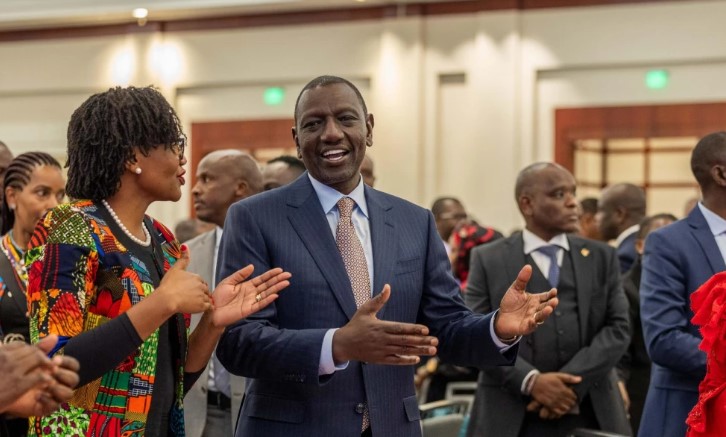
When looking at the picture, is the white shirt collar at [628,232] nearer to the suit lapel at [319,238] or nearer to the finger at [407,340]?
the suit lapel at [319,238]

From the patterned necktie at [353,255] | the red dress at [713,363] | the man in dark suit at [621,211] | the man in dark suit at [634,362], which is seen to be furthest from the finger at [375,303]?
the man in dark suit at [621,211]

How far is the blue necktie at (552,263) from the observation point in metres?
5.44

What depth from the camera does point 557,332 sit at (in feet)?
17.7

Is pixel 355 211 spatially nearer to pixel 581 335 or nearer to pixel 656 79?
pixel 581 335

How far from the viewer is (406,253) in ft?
11.6

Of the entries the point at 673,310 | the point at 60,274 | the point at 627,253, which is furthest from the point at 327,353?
the point at 627,253

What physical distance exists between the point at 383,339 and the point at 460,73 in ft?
30.1

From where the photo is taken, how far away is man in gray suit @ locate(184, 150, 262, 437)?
480cm

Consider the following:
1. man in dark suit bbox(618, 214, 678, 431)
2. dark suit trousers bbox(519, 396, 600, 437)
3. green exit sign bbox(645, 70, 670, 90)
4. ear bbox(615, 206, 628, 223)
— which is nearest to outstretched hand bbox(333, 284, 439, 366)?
dark suit trousers bbox(519, 396, 600, 437)

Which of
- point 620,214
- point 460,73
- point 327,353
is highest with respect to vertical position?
point 460,73

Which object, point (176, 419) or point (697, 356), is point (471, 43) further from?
point (176, 419)

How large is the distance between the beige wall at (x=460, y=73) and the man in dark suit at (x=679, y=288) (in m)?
6.64

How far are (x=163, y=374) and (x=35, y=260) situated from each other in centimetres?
49

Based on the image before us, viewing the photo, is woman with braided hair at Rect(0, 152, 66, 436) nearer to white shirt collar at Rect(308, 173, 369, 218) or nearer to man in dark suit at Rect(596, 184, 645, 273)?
white shirt collar at Rect(308, 173, 369, 218)
